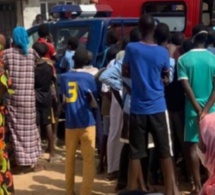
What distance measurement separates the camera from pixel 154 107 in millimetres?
5086

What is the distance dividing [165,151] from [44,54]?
2540 millimetres

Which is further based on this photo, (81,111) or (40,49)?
(40,49)

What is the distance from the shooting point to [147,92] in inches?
199

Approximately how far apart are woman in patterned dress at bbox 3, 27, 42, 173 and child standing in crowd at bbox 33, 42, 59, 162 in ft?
0.99

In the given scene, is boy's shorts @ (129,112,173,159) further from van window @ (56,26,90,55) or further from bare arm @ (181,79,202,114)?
van window @ (56,26,90,55)

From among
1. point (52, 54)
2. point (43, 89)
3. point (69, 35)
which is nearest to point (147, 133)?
point (43, 89)

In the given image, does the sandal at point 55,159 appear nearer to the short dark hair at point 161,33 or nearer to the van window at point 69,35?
the van window at point 69,35

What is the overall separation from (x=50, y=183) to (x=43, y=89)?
3.78 ft

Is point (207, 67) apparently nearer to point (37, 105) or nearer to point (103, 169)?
point (103, 169)

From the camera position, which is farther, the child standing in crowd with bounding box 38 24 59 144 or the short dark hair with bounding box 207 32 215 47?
the child standing in crowd with bounding box 38 24 59 144

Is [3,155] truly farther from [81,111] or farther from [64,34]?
[64,34]

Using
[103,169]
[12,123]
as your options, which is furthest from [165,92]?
[12,123]

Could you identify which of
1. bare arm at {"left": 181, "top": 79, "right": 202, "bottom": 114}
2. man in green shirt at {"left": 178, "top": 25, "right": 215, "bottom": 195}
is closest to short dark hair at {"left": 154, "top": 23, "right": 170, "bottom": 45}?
man in green shirt at {"left": 178, "top": 25, "right": 215, "bottom": 195}

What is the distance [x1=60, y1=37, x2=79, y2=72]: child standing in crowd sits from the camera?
7473mm
